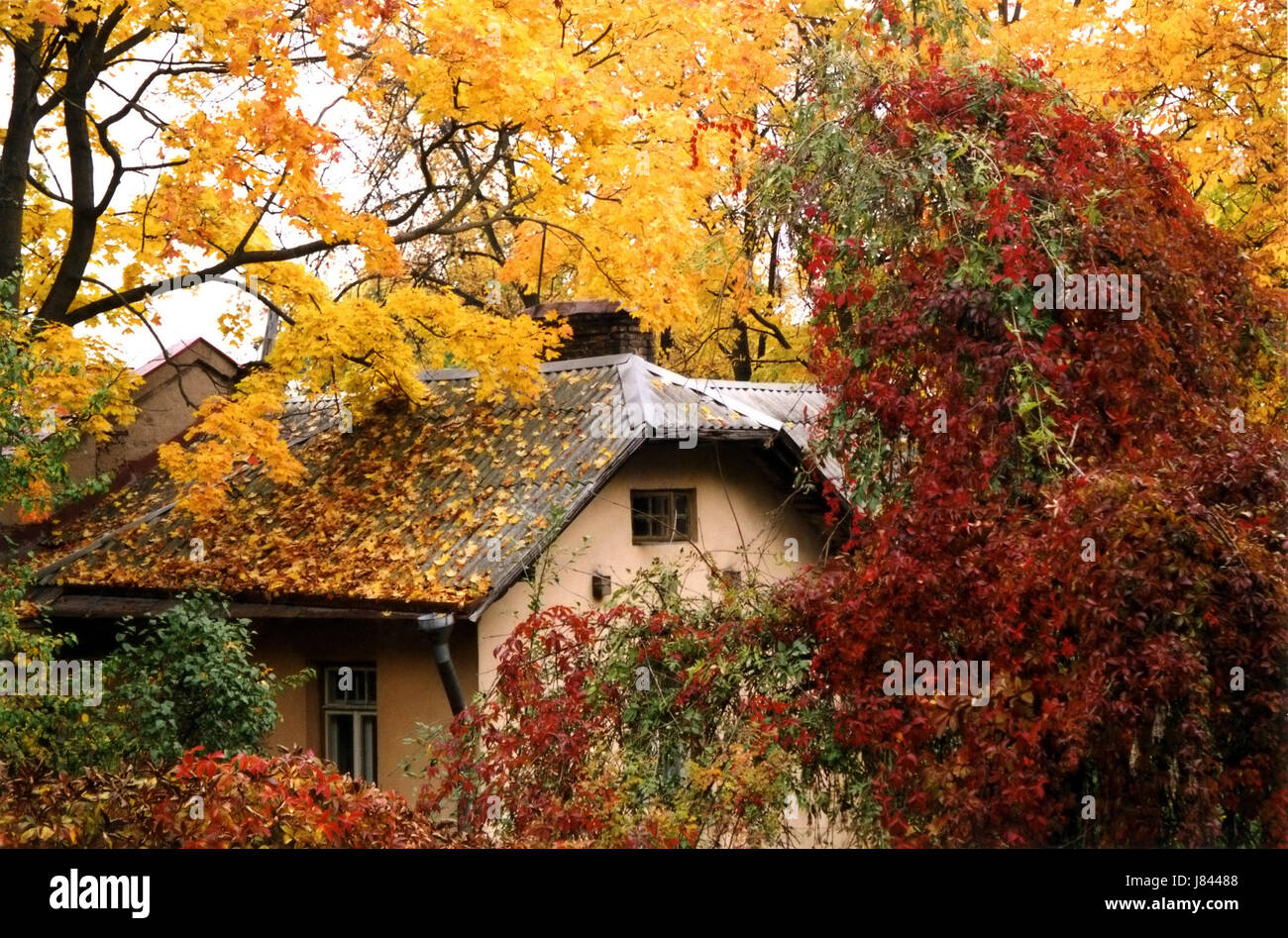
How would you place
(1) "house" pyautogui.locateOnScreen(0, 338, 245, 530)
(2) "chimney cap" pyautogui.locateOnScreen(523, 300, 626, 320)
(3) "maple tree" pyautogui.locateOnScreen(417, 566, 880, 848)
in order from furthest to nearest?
(1) "house" pyautogui.locateOnScreen(0, 338, 245, 530)
(2) "chimney cap" pyautogui.locateOnScreen(523, 300, 626, 320)
(3) "maple tree" pyautogui.locateOnScreen(417, 566, 880, 848)

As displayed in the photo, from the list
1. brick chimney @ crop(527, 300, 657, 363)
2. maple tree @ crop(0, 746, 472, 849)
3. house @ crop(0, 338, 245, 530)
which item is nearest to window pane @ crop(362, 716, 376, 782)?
brick chimney @ crop(527, 300, 657, 363)

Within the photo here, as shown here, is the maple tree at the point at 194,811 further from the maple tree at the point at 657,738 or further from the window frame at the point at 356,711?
the window frame at the point at 356,711

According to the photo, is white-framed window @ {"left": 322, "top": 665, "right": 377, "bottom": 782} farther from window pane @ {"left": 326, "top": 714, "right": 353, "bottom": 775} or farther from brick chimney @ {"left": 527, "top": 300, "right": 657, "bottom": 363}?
brick chimney @ {"left": 527, "top": 300, "right": 657, "bottom": 363}

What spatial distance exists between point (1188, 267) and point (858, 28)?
9.69 ft

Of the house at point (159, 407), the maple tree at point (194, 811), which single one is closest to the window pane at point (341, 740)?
the house at point (159, 407)

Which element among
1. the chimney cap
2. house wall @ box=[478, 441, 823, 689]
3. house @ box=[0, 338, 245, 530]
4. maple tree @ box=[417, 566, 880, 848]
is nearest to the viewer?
maple tree @ box=[417, 566, 880, 848]

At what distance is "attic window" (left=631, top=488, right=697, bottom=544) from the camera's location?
13.4 metres

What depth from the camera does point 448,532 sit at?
40.9 ft

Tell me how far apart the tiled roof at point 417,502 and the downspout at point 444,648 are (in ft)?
0.49

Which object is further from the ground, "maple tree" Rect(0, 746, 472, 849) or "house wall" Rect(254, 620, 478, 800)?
"house wall" Rect(254, 620, 478, 800)

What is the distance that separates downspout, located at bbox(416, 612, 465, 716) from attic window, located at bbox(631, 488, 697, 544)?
2284 mm

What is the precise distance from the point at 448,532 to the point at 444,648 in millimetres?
1256

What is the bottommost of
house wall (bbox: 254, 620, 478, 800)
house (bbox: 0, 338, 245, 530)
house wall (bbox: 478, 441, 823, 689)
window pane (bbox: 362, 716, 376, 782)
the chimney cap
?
window pane (bbox: 362, 716, 376, 782)
